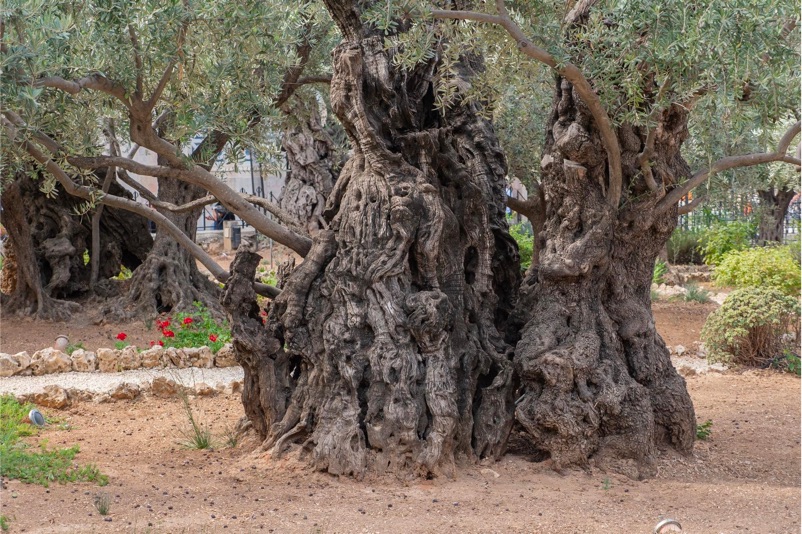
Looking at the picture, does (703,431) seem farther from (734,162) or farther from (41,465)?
(41,465)

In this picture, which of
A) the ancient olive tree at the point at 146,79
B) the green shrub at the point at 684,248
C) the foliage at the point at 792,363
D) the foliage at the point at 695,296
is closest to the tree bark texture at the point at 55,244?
the ancient olive tree at the point at 146,79

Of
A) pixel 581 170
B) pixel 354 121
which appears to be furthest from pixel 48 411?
pixel 581 170

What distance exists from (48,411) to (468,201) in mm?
4408

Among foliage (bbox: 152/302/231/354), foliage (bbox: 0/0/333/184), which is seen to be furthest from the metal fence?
foliage (bbox: 0/0/333/184)

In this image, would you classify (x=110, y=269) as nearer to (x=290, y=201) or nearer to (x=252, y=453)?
(x=290, y=201)

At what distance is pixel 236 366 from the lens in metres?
10.2

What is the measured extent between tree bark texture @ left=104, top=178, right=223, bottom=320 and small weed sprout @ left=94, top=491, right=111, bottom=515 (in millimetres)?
7055

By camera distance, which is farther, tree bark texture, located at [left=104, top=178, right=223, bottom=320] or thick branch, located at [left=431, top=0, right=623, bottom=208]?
tree bark texture, located at [left=104, top=178, right=223, bottom=320]

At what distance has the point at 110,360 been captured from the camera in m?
9.69

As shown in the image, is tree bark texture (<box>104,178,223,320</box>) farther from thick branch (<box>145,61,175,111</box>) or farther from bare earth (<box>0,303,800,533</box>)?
thick branch (<box>145,61,175,111</box>)

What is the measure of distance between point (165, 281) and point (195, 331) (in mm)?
1689

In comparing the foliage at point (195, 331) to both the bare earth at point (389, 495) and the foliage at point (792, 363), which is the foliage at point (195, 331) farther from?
the foliage at point (792, 363)

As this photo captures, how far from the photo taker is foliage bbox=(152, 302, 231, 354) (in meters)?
10.5

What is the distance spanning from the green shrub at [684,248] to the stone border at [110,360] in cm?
1345
